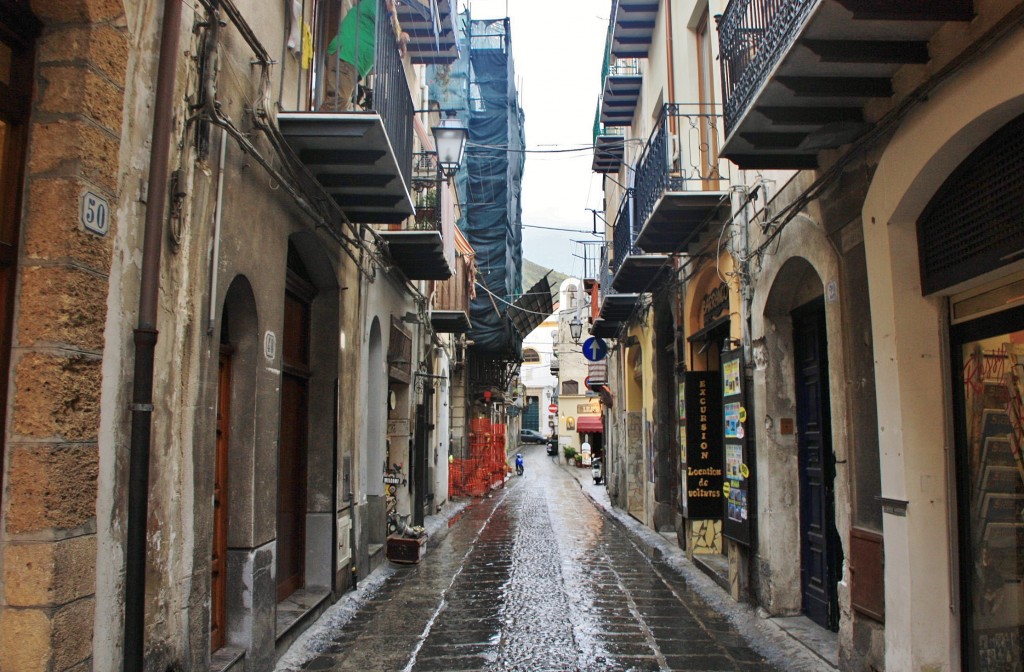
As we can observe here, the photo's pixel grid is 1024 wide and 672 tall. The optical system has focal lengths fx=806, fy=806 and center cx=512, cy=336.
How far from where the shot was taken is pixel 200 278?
509 centimetres

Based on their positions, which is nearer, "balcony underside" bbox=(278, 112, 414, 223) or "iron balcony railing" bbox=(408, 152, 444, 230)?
"balcony underside" bbox=(278, 112, 414, 223)

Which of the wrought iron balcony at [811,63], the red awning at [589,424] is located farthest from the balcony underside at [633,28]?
the red awning at [589,424]

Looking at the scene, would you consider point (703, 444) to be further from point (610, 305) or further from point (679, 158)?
point (610, 305)

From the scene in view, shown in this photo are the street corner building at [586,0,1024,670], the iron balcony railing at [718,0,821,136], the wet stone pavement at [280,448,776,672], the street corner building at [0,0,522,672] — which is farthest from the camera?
the wet stone pavement at [280,448,776,672]

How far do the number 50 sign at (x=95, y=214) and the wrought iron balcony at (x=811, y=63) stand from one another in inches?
148

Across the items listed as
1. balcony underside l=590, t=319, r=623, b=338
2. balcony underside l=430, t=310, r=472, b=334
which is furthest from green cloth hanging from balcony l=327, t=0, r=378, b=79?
balcony underside l=590, t=319, r=623, b=338

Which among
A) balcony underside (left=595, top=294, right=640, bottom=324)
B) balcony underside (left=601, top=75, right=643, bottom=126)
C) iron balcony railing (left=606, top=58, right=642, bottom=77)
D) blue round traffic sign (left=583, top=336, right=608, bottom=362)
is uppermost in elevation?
iron balcony railing (left=606, top=58, right=642, bottom=77)

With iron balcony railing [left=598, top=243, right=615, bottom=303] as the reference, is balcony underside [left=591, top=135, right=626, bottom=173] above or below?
above

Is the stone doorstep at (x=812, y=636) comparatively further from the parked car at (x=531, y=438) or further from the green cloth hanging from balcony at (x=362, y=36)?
the parked car at (x=531, y=438)

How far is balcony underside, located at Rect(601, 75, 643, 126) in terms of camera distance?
15602 mm

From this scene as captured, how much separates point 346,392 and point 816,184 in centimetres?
556

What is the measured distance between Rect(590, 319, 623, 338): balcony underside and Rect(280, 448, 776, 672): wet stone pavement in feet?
21.4

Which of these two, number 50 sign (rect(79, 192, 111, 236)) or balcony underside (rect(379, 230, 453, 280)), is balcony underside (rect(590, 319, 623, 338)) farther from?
number 50 sign (rect(79, 192, 111, 236))

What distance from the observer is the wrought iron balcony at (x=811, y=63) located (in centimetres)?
427
